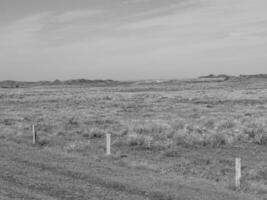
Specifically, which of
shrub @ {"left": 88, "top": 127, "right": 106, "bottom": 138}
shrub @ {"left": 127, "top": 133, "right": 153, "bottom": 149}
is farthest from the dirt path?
shrub @ {"left": 88, "top": 127, "right": 106, "bottom": 138}

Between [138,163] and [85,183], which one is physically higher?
[85,183]

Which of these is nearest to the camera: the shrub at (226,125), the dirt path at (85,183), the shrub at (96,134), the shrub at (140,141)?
the dirt path at (85,183)

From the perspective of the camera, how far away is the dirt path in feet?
32.3

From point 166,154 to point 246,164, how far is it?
11.1ft

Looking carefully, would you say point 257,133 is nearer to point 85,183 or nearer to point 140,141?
point 140,141

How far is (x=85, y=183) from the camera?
11016mm

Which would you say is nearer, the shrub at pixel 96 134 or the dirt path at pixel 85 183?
the dirt path at pixel 85 183

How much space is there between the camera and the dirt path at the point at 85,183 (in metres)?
9.86

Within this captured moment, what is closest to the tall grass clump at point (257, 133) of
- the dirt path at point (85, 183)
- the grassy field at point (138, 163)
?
the grassy field at point (138, 163)

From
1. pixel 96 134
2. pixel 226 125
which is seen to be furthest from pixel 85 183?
pixel 226 125

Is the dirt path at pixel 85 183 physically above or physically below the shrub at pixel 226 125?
above

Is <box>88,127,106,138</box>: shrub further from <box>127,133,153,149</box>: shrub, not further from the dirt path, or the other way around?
the dirt path

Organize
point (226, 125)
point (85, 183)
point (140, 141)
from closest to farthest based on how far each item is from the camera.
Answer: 1. point (85, 183)
2. point (140, 141)
3. point (226, 125)

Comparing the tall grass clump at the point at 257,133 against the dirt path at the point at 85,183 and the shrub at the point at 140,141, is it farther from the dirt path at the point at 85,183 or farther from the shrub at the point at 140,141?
the dirt path at the point at 85,183
